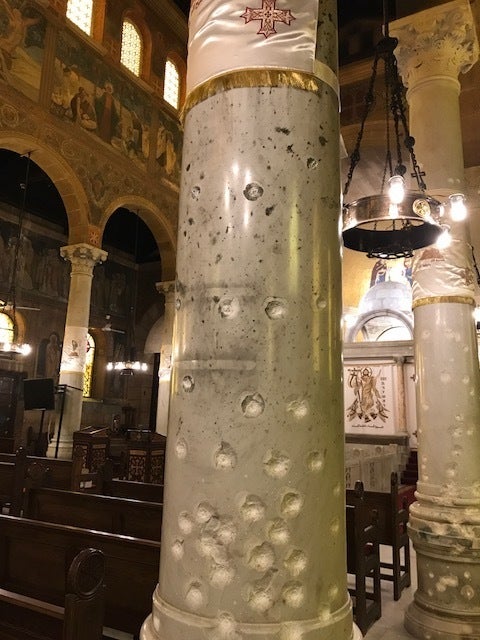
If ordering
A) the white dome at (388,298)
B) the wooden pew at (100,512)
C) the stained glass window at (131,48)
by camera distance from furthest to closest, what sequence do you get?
the white dome at (388,298) < the stained glass window at (131,48) < the wooden pew at (100,512)

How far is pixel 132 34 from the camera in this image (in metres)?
13.6

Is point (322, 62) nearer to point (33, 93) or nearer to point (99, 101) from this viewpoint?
point (33, 93)

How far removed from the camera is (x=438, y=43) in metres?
5.12

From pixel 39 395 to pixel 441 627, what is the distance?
1005 centimetres

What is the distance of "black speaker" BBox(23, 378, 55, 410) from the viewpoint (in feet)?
38.8

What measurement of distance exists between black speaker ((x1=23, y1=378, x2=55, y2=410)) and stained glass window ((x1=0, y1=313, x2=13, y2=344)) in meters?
4.73

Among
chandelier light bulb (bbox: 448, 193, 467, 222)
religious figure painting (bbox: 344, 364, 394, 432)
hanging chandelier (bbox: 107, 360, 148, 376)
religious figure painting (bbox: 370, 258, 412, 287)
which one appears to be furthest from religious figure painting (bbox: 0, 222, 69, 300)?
chandelier light bulb (bbox: 448, 193, 467, 222)

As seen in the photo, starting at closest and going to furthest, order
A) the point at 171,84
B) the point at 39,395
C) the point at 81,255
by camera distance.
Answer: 1. the point at 39,395
2. the point at 81,255
3. the point at 171,84

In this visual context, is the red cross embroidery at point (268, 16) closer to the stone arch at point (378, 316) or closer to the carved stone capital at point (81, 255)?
the carved stone capital at point (81, 255)

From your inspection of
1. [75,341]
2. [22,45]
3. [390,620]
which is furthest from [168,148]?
[390,620]

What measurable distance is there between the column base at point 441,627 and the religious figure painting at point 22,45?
35.6ft

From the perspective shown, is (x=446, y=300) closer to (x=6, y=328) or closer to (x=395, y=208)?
(x=395, y=208)

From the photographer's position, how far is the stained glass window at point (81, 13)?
11984 millimetres

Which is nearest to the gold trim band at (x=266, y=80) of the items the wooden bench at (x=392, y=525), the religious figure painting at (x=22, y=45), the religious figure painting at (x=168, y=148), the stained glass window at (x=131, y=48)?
the wooden bench at (x=392, y=525)
